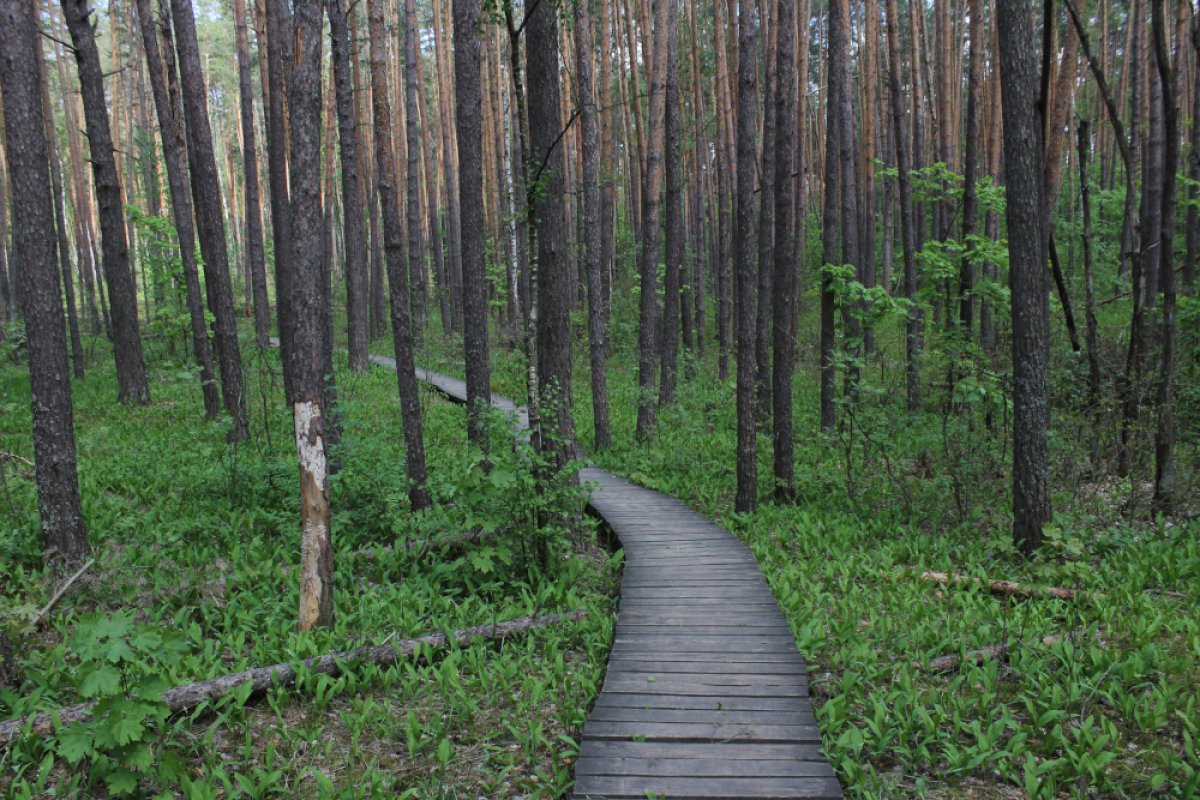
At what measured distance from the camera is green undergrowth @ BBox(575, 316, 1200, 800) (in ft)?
12.4

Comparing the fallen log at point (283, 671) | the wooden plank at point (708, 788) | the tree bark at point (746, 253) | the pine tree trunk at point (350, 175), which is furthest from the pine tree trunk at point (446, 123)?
the wooden plank at point (708, 788)

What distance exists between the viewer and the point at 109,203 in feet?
40.6

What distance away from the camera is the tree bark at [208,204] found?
32.4 feet

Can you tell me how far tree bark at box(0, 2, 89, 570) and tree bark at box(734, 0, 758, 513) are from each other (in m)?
6.44

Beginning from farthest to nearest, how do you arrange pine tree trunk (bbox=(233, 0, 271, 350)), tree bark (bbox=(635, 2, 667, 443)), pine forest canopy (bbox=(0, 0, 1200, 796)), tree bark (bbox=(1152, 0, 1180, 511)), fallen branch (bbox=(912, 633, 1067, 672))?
pine tree trunk (bbox=(233, 0, 271, 350)) < tree bark (bbox=(635, 2, 667, 443)) < tree bark (bbox=(1152, 0, 1180, 511)) < pine forest canopy (bbox=(0, 0, 1200, 796)) < fallen branch (bbox=(912, 633, 1067, 672))

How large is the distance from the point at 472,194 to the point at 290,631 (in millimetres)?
5973

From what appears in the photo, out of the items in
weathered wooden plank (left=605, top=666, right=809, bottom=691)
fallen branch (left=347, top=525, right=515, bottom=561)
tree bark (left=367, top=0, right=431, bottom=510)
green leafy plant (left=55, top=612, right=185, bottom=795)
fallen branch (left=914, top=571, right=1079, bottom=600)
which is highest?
tree bark (left=367, top=0, right=431, bottom=510)

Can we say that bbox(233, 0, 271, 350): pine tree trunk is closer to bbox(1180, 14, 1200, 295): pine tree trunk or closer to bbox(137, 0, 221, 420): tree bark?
bbox(137, 0, 221, 420): tree bark

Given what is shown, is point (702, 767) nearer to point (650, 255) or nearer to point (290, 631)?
point (290, 631)

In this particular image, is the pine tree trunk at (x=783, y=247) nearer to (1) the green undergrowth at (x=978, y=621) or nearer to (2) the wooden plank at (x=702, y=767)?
(1) the green undergrowth at (x=978, y=621)

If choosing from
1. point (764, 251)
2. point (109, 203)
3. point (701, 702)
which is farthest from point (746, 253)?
point (109, 203)

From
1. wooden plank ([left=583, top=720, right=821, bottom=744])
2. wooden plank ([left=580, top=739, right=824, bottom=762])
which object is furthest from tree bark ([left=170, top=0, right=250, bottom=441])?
wooden plank ([left=580, top=739, right=824, bottom=762])

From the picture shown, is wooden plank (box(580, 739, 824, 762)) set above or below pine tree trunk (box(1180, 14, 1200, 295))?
below

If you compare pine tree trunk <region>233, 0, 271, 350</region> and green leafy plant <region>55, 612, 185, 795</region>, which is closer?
green leafy plant <region>55, 612, 185, 795</region>
